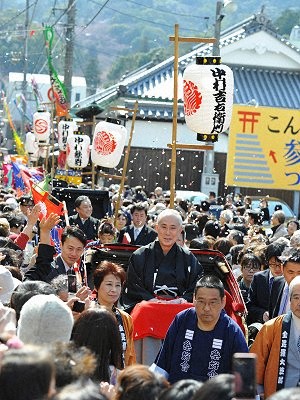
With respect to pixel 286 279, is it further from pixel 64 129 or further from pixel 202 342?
pixel 64 129

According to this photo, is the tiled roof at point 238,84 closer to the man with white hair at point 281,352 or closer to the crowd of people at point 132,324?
the crowd of people at point 132,324

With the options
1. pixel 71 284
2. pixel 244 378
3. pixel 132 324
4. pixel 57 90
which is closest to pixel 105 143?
pixel 57 90

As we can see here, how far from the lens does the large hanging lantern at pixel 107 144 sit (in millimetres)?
21562

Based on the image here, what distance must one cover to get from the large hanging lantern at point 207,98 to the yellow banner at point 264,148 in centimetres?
1396

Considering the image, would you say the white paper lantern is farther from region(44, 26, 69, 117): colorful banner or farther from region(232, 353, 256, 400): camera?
region(232, 353, 256, 400): camera

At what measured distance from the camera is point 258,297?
9.45 m

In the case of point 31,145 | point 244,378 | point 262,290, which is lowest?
point 262,290

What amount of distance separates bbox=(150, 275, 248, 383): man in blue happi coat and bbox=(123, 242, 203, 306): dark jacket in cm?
179

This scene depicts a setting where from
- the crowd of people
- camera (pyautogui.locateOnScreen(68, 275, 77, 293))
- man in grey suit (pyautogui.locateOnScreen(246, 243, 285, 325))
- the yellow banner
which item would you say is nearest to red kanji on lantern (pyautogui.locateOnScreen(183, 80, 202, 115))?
the crowd of people

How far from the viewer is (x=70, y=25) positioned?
2811cm

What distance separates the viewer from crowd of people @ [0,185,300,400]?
13.3 ft

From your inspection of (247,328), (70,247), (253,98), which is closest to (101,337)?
(247,328)

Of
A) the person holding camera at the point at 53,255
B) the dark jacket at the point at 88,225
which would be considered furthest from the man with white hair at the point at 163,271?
the dark jacket at the point at 88,225

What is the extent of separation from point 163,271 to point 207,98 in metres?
5.27
